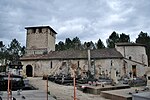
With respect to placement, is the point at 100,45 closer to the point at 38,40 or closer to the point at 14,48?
the point at 14,48

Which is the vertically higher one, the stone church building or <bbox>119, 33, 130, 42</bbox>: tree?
<bbox>119, 33, 130, 42</bbox>: tree

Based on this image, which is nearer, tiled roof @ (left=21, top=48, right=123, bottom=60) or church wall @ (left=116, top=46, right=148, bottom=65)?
tiled roof @ (left=21, top=48, right=123, bottom=60)

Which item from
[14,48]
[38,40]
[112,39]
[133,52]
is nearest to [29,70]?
[38,40]

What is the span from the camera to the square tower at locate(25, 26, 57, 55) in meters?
46.4

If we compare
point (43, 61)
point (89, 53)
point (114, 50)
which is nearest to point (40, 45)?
point (43, 61)

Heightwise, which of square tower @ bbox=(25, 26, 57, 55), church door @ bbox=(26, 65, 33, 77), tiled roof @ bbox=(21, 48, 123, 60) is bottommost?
church door @ bbox=(26, 65, 33, 77)

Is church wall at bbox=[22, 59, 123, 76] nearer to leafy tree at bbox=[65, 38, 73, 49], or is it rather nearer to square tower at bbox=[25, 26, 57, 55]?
square tower at bbox=[25, 26, 57, 55]

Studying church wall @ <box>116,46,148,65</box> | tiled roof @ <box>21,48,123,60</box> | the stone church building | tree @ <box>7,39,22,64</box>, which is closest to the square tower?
the stone church building

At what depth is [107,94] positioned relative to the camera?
15.5 m

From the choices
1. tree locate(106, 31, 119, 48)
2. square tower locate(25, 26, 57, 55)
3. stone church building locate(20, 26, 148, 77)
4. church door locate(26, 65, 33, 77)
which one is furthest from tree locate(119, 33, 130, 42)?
church door locate(26, 65, 33, 77)

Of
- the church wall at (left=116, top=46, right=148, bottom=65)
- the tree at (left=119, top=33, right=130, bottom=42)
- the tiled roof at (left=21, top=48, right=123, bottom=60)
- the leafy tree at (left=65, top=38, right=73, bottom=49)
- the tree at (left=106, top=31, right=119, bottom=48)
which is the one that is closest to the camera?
the tiled roof at (left=21, top=48, right=123, bottom=60)

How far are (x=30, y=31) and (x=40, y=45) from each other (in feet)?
13.8

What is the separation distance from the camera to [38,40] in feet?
154

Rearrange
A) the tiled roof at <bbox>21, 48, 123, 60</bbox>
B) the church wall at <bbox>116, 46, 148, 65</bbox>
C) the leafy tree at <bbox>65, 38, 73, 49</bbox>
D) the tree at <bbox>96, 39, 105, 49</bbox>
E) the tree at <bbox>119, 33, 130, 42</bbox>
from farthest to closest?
the leafy tree at <bbox>65, 38, 73, 49</bbox>, the tree at <bbox>119, 33, 130, 42</bbox>, the tree at <bbox>96, 39, 105, 49</bbox>, the church wall at <bbox>116, 46, 148, 65</bbox>, the tiled roof at <bbox>21, 48, 123, 60</bbox>
